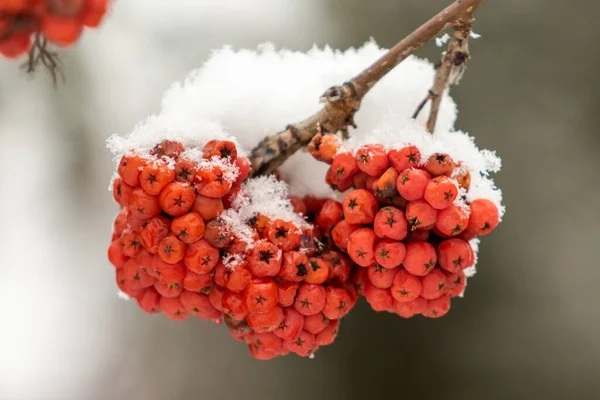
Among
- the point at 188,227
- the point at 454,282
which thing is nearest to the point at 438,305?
the point at 454,282

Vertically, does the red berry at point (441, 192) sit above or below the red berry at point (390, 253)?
above

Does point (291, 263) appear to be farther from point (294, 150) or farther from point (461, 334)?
point (461, 334)

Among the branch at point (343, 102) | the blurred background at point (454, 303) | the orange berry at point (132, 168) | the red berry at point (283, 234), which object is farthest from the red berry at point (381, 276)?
the blurred background at point (454, 303)

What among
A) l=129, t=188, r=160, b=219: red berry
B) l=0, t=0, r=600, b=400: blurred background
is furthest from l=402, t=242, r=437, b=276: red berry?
l=0, t=0, r=600, b=400: blurred background

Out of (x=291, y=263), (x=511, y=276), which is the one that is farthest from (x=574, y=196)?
(x=291, y=263)

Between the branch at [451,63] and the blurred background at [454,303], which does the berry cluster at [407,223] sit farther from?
the blurred background at [454,303]

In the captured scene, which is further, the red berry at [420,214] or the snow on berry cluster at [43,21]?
the red berry at [420,214]

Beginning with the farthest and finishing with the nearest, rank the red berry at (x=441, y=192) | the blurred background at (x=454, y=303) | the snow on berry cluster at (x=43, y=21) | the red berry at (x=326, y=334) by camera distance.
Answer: the blurred background at (x=454, y=303) < the red berry at (x=326, y=334) < the red berry at (x=441, y=192) < the snow on berry cluster at (x=43, y=21)

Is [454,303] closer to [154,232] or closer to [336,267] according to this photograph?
[336,267]
